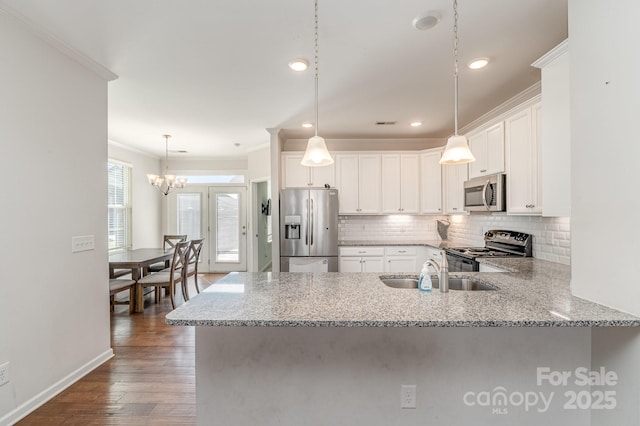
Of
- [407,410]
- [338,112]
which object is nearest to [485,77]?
[338,112]

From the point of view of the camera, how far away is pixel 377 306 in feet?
4.53

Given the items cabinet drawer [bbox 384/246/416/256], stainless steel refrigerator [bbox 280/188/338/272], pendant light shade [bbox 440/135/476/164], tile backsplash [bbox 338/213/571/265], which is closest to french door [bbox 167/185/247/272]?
stainless steel refrigerator [bbox 280/188/338/272]

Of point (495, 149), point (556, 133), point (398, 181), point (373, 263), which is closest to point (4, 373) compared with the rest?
point (373, 263)

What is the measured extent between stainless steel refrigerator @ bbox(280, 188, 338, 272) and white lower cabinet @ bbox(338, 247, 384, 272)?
0.40 ft

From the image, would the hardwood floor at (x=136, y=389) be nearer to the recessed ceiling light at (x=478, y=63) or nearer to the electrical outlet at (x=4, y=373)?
the electrical outlet at (x=4, y=373)

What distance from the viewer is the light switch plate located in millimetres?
2365

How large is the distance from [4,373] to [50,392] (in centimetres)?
41

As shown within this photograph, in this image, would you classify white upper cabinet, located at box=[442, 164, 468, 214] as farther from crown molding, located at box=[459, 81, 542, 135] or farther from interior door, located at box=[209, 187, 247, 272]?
interior door, located at box=[209, 187, 247, 272]

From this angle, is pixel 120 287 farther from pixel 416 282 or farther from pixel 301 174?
pixel 416 282

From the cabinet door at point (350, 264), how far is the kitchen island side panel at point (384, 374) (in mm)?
2814

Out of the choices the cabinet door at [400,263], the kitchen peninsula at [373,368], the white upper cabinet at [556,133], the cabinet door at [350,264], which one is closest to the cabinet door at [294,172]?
the cabinet door at [350,264]

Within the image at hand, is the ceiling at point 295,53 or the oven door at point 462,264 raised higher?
the ceiling at point 295,53

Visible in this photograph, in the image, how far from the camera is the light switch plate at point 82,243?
2.37 m

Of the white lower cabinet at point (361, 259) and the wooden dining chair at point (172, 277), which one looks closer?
the wooden dining chair at point (172, 277)
